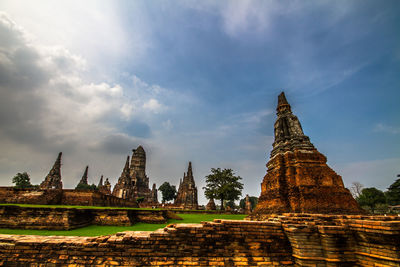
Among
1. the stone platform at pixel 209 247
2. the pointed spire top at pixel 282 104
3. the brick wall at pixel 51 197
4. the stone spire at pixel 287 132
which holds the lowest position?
the stone platform at pixel 209 247

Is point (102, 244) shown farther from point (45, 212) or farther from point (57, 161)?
point (57, 161)

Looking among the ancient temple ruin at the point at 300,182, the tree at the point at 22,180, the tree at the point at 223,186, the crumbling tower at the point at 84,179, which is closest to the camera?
the ancient temple ruin at the point at 300,182

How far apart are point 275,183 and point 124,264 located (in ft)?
23.6

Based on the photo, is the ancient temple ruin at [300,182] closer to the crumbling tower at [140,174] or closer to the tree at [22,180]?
the crumbling tower at [140,174]

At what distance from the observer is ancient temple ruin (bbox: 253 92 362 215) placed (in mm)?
7516

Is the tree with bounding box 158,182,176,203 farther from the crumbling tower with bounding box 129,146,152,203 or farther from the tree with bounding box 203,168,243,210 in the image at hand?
the tree with bounding box 203,168,243,210

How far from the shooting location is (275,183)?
8.73 meters

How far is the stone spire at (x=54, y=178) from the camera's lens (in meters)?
31.5

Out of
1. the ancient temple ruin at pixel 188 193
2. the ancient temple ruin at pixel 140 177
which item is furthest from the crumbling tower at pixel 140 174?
the ancient temple ruin at pixel 188 193

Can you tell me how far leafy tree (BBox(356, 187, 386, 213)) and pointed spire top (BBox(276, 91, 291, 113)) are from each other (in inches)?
1537

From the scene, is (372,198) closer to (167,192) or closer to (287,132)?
(287,132)

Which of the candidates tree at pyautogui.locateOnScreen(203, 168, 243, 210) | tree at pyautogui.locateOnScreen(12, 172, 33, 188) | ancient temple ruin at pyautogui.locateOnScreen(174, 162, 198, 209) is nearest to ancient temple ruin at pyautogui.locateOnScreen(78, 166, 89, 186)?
tree at pyautogui.locateOnScreen(12, 172, 33, 188)

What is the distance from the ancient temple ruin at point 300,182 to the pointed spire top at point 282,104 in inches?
49.8

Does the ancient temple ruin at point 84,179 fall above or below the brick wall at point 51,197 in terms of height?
above
